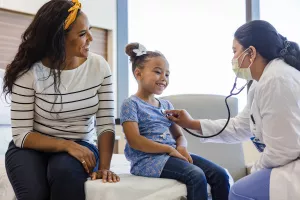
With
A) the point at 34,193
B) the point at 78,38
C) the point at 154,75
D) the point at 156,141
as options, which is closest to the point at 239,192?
the point at 156,141

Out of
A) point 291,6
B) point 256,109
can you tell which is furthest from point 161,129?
point 291,6

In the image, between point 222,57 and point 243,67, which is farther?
point 222,57

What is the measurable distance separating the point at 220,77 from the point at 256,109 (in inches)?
57.9

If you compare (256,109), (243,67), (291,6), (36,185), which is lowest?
(36,185)

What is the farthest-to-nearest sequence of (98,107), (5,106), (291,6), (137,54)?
(291,6), (5,106), (137,54), (98,107)

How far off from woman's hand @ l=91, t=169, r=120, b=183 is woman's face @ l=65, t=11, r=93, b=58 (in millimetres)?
471

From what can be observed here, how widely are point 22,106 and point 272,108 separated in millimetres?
914

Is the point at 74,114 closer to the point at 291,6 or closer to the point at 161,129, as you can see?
the point at 161,129

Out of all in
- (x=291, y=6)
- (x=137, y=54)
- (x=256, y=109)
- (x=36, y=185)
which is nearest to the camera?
(x=36, y=185)

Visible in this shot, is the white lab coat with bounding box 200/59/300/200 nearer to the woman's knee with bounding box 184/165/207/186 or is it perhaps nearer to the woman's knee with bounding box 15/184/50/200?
the woman's knee with bounding box 184/165/207/186

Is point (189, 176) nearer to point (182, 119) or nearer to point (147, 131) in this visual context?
point (147, 131)

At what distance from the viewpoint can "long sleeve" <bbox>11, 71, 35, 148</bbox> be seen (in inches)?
53.9

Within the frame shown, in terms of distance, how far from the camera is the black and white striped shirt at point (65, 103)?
138cm

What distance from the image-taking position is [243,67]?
4.72 feet
